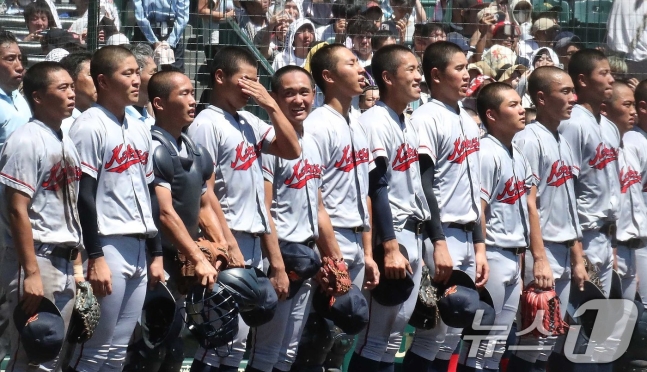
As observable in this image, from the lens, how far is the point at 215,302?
561 centimetres

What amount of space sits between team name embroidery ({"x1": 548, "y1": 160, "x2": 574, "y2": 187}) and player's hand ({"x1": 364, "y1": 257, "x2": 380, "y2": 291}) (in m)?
1.75

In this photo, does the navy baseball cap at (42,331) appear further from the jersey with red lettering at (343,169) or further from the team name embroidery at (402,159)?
the team name embroidery at (402,159)

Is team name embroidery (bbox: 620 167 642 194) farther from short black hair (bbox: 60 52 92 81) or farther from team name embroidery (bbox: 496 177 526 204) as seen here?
short black hair (bbox: 60 52 92 81)

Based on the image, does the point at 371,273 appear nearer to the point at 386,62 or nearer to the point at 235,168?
the point at 235,168

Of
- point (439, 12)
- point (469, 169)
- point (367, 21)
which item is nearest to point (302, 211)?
point (469, 169)

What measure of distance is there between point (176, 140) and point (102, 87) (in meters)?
0.54

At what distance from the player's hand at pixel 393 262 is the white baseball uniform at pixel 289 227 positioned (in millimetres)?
474

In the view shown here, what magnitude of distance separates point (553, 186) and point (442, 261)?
1.36 metres

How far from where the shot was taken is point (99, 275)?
17.4ft

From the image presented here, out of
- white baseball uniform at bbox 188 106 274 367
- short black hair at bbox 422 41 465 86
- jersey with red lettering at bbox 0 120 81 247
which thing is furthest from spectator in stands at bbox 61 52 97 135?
short black hair at bbox 422 41 465 86

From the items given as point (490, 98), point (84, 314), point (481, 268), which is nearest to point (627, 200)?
point (490, 98)

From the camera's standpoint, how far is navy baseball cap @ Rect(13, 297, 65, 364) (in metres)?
4.96

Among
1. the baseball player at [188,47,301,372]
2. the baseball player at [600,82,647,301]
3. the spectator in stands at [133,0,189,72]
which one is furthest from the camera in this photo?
the spectator in stands at [133,0,189,72]

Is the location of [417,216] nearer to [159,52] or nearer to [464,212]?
[464,212]
